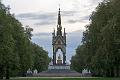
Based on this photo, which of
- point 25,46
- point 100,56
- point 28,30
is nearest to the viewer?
point 100,56

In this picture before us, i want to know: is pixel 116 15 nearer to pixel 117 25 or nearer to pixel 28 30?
pixel 117 25

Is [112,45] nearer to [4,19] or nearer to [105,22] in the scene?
[105,22]

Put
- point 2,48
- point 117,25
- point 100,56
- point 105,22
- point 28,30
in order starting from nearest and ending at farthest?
point 117,25, point 2,48, point 105,22, point 100,56, point 28,30

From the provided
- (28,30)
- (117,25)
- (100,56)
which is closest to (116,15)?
(117,25)

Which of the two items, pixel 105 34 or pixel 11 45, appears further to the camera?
pixel 11 45

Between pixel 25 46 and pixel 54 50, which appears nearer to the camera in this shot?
pixel 25 46

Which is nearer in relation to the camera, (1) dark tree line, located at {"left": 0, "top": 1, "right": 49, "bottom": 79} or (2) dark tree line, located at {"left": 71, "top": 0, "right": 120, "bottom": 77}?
(2) dark tree line, located at {"left": 71, "top": 0, "right": 120, "bottom": 77}

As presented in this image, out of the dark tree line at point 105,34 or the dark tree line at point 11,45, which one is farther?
the dark tree line at point 11,45

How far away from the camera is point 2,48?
6391 cm

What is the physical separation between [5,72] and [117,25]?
1275 inches

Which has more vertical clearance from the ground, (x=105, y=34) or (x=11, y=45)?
(x=105, y=34)

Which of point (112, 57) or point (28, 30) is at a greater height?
point (28, 30)

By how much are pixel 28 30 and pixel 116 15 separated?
50080 mm

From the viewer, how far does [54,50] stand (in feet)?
589
